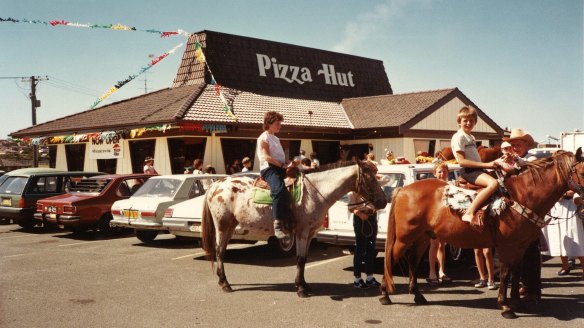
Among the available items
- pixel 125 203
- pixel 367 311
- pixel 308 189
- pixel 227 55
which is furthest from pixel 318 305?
pixel 227 55

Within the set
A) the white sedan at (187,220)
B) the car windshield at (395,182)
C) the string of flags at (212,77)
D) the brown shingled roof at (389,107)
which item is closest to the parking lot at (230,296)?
the white sedan at (187,220)

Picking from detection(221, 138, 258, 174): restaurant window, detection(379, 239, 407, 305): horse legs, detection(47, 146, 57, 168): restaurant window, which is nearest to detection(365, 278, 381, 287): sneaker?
detection(379, 239, 407, 305): horse legs

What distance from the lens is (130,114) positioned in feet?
66.6

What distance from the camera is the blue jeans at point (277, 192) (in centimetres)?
713

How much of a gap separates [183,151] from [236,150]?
2.17 m

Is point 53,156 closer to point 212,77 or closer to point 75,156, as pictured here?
point 75,156

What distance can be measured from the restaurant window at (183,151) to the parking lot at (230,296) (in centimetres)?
797

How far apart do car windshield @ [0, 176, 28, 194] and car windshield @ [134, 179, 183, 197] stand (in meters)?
4.67

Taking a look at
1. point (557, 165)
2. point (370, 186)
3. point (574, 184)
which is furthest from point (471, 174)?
point (370, 186)

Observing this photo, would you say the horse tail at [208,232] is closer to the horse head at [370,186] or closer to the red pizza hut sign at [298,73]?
the horse head at [370,186]

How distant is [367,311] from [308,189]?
6.64ft

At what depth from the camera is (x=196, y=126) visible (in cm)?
1762

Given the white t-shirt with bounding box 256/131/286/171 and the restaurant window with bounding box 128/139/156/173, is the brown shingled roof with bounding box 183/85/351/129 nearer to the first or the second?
the restaurant window with bounding box 128/139/156/173

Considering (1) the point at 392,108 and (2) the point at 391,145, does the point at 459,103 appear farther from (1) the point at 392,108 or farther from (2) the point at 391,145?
(2) the point at 391,145
